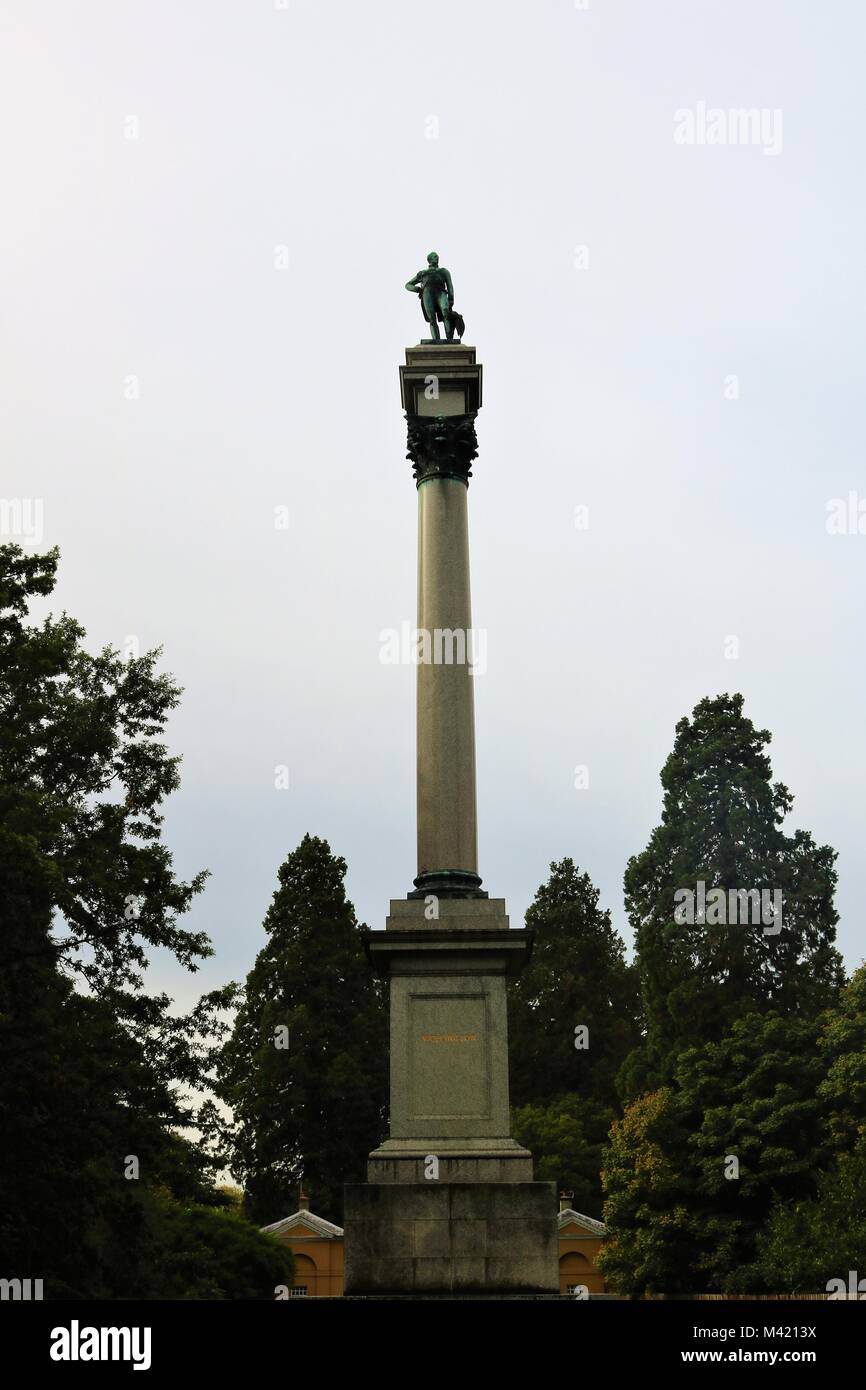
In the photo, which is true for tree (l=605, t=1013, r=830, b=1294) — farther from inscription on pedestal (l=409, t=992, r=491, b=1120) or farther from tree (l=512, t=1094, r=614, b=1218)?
inscription on pedestal (l=409, t=992, r=491, b=1120)

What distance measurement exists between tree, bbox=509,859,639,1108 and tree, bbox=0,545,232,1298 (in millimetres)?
52964

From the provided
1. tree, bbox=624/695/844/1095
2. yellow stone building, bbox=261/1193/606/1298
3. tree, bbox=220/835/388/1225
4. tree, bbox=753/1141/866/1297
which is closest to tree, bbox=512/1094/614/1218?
yellow stone building, bbox=261/1193/606/1298

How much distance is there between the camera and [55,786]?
30344mm

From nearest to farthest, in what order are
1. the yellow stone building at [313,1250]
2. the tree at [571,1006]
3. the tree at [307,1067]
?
1. the yellow stone building at [313,1250]
2. the tree at [307,1067]
3. the tree at [571,1006]

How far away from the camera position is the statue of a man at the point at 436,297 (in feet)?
82.2

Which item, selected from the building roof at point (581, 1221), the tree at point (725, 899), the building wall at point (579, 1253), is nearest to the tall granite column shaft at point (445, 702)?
the tree at point (725, 899)

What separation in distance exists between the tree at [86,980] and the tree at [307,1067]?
3647 cm

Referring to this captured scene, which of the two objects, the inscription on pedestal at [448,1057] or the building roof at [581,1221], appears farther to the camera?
the building roof at [581,1221]

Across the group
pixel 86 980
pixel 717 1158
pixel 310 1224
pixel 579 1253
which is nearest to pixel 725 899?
pixel 717 1158

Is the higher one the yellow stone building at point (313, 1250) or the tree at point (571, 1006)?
the tree at point (571, 1006)

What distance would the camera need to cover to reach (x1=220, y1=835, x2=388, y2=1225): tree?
2672 inches

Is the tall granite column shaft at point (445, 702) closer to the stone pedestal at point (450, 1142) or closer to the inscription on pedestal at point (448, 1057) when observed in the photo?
the stone pedestal at point (450, 1142)

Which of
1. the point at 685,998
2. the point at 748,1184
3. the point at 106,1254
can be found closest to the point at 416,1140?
the point at 106,1254
